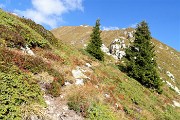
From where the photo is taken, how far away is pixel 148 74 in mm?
36406

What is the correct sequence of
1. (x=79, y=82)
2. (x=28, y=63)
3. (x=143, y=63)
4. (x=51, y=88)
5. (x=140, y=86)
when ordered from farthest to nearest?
1. (x=143, y=63)
2. (x=140, y=86)
3. (x=79, y=82)
4. (x=28, y=63)
5. (x=51, y=88)

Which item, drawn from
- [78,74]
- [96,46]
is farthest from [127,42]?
[78,74]

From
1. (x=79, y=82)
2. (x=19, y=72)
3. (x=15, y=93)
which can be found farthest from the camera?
(x=79, y=82)

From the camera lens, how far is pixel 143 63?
3731cm

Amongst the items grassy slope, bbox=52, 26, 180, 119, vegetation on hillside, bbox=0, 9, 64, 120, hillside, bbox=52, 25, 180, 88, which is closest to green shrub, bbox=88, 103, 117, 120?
vegetation on hillside, bbox=0, 9, 64, 120

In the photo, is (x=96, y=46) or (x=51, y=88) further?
(x=96, y=46)

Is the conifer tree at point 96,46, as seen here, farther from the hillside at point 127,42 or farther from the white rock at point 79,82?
the hillside at point 127,42

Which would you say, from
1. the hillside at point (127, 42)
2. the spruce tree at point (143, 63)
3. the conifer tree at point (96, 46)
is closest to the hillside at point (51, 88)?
the spruce tree at point (143, 63)

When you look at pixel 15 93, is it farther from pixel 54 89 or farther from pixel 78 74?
pixel 78 74

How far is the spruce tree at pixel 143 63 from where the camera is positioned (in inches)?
1415

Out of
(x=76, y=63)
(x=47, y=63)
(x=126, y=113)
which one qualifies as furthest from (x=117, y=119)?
(x=76, y=63)

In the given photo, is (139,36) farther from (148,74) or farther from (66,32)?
(66,32)

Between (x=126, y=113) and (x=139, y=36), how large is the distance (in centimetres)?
2321

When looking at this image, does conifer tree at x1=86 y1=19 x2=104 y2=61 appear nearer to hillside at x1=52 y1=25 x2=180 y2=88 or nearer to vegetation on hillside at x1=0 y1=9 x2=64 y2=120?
vegetation on hillside at x1=0 y1=9 x2=64 y2=120
